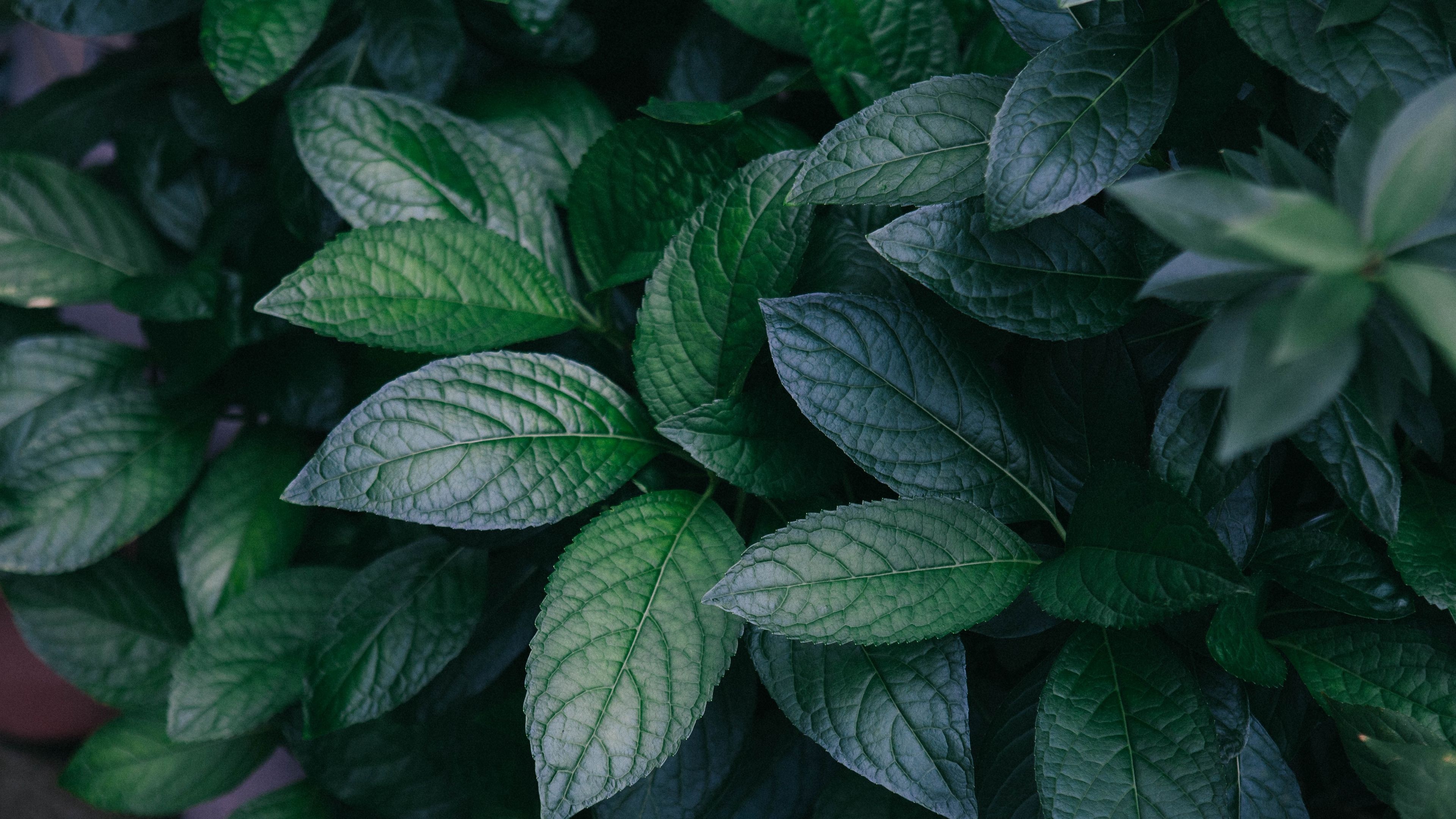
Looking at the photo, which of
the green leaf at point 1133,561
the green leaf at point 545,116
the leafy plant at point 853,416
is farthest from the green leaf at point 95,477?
the green leaf at point 1133,561

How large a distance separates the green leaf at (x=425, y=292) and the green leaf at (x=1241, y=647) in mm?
497

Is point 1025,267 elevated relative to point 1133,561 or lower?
elevated

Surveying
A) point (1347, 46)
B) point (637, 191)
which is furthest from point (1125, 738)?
point (637, 191)

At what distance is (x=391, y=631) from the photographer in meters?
0.74

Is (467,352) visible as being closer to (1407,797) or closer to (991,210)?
(991,210)

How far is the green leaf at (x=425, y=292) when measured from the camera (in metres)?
0.64

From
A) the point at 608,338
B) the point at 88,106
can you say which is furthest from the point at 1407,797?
the point at 88,106

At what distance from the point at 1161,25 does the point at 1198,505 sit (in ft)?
0.97

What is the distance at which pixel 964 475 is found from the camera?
610 mm

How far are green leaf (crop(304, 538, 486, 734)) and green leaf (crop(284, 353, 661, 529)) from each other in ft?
0.52

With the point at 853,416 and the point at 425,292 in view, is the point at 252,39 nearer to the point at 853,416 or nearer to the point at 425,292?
the point at 425,292

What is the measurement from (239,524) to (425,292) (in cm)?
44

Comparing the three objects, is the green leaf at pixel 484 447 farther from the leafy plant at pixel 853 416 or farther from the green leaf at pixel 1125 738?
the green leaf at pixel 1125 738

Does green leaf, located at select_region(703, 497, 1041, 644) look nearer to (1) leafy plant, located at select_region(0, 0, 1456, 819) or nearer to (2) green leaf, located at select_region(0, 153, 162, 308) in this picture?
(1) leafy plant, located at select_region(0, 0, 1456, 819)
